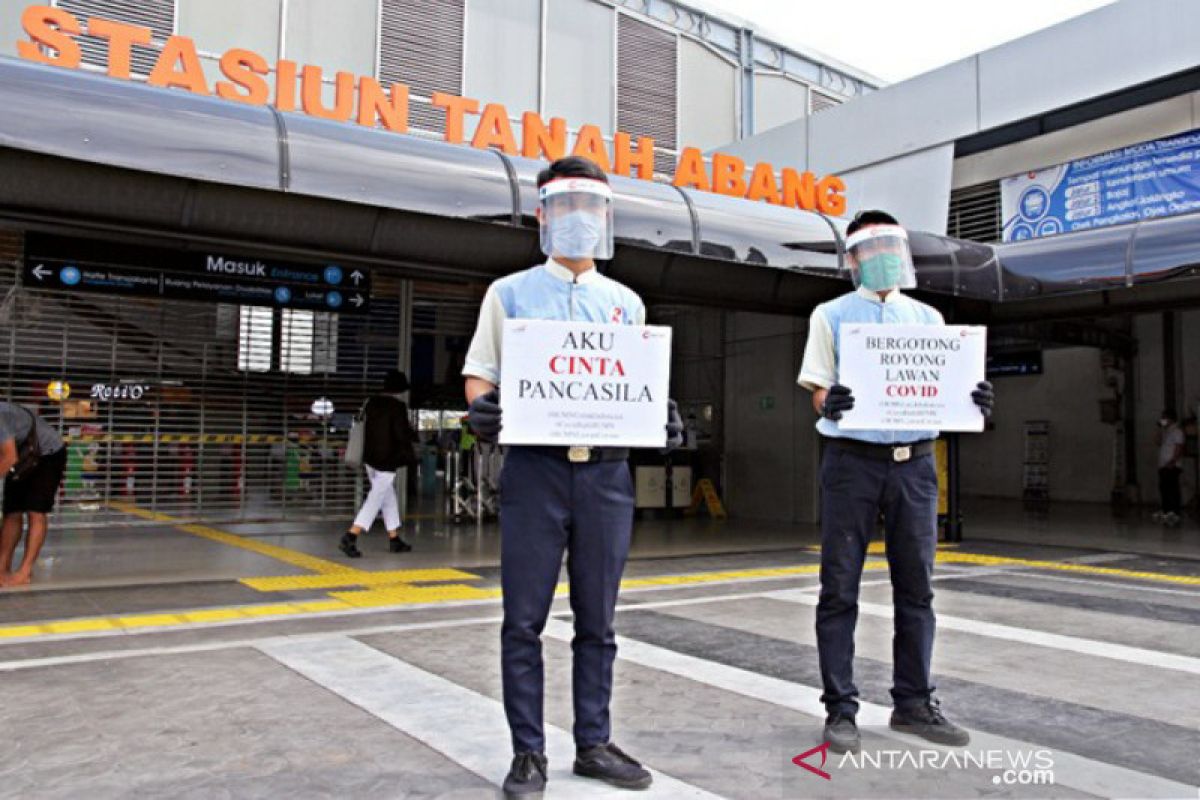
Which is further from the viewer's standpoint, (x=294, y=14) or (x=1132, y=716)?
(x=294, y=14)

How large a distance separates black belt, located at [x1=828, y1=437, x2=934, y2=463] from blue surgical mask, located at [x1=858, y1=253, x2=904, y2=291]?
2.18 ft

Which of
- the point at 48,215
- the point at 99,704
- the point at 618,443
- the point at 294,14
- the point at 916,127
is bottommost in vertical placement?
the point at 99,704

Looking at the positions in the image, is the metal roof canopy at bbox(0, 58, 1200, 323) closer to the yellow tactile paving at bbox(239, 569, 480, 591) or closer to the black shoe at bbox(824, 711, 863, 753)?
the yellow tactile paving at bbox(239, 569, 480, 591)

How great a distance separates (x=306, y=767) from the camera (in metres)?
3.17

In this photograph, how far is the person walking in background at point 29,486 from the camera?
267 inches

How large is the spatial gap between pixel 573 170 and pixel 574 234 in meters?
0.23

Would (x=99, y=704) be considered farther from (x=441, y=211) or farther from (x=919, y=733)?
(x=441, y=211)

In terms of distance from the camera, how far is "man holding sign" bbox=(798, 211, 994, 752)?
3553 millimetres

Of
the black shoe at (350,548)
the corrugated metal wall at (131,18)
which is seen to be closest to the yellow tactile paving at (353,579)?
the black shoe at (350,548)

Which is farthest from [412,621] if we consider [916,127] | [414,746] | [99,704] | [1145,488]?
[1145,488]

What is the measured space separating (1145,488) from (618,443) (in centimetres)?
2144

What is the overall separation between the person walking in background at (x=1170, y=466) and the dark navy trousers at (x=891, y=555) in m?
12.9

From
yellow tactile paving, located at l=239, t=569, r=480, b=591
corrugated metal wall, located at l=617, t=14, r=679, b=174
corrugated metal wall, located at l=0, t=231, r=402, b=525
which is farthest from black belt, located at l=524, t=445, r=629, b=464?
corrugated metal wall, located at l=617, t=14, r=679, b=174

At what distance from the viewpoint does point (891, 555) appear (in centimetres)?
365
